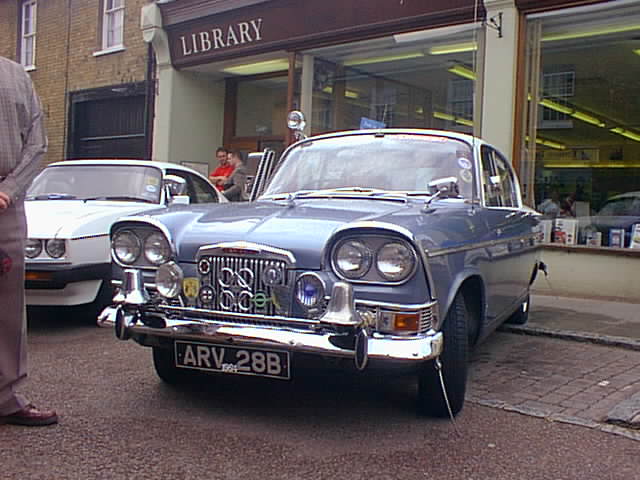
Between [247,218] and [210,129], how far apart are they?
10148 millimetres

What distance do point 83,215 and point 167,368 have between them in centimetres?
211

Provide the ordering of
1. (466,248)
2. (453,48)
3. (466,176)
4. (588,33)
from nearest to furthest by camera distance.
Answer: (466,248) < (466,176) < (588,33) < (453,48)

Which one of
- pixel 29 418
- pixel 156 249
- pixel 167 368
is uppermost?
pixel 156 249

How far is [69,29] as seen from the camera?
15.2 m

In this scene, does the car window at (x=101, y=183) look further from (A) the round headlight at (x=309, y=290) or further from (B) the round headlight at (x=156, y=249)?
(A) the round headlight at (x=309, y=290)

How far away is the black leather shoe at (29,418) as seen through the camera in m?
3.44

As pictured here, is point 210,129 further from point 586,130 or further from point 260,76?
point 586,130

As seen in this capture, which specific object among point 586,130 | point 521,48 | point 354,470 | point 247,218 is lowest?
point 354,470

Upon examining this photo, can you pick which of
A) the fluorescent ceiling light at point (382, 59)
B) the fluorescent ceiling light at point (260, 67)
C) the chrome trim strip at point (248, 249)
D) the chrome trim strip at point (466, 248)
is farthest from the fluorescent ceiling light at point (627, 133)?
the chrome trim strip at point (248, 249)

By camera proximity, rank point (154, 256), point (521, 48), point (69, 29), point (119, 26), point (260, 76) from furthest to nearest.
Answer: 1. point (69, 29)
2. point (119, 26)
3. point (260, 76)
4. point (521, 48)
5. point (154, 256)

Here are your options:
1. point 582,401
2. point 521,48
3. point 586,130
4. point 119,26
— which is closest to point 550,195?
point 586,130

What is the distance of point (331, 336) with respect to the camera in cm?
312

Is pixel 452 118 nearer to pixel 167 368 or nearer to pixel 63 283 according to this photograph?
pixel 63 283

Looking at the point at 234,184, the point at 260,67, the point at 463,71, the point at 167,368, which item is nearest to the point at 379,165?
the point at 167,368
